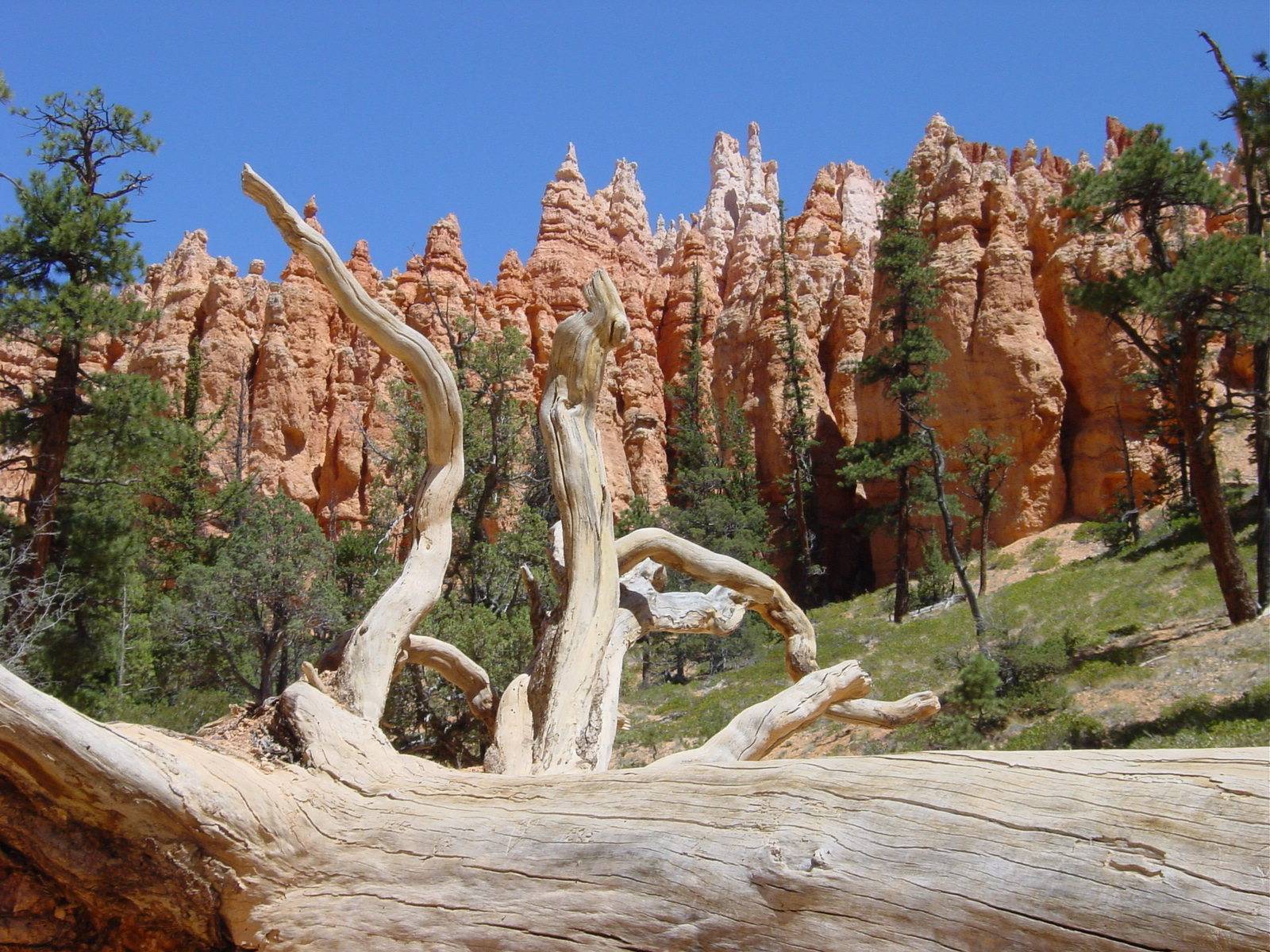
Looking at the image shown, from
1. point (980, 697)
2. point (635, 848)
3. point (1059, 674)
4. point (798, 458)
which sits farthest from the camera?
point (798, 458)

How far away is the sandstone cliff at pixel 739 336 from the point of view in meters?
32.1

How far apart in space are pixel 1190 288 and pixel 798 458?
927 inches

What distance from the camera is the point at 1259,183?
1474 cm

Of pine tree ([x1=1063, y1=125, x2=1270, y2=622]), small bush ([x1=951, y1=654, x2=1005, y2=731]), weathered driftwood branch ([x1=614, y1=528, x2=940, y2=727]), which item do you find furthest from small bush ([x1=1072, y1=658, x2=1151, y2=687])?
weathered driftwood branch ([x1=614, y1=528, x2=940, y2=727])

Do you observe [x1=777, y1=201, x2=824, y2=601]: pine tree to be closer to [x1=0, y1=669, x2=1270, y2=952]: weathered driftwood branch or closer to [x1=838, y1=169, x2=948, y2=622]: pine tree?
[x1=838, y1=169, x2=948, y2=622]: pine tree

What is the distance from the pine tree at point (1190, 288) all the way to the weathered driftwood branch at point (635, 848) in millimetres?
11329

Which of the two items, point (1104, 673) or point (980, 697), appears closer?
point (980, 697)

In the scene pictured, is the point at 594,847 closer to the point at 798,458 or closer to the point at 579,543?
the point at 579,543

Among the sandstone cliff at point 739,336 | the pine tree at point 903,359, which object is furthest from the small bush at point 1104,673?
the sandstone cliff at point 739,336

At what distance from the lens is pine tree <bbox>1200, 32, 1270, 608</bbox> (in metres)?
12.1

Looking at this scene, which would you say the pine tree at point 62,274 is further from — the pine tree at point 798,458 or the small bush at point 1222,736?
the pine tree at point 798,458

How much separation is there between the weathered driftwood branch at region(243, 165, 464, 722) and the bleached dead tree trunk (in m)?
0.67

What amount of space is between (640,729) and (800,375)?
23.1m

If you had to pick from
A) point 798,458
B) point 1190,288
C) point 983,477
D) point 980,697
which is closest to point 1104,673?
point 980,697
